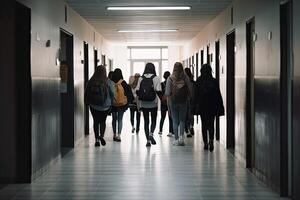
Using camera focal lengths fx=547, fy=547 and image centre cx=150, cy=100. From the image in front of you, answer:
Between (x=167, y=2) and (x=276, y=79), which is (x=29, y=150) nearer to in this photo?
(x=276, y=79)

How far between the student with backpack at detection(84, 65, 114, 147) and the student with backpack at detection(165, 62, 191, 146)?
110cm

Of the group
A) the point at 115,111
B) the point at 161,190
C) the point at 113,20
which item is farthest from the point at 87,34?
the point at 161,190

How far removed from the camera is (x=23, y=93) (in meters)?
6.74

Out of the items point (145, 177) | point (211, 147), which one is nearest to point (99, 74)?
point (211, 147)

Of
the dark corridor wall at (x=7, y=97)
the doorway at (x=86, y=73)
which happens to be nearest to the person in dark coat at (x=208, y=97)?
the dark corridor wall at (x=7, y=97)

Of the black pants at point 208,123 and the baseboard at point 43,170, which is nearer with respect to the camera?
the baseboard at point 43,170

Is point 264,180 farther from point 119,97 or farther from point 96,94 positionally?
point 119,97

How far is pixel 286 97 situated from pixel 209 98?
3.68m

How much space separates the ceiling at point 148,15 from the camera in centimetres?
971

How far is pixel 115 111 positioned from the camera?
11469mm

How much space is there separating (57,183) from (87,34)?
6.89m

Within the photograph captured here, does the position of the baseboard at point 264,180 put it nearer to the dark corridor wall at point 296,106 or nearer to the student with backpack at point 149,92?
the dark corridor wall at point 296,106

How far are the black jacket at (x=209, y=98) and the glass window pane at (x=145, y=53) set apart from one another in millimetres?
18497

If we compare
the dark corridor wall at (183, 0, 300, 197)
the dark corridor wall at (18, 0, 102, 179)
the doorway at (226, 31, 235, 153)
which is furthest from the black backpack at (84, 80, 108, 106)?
the dark corridor wall at (183, 0, 300, 197)
